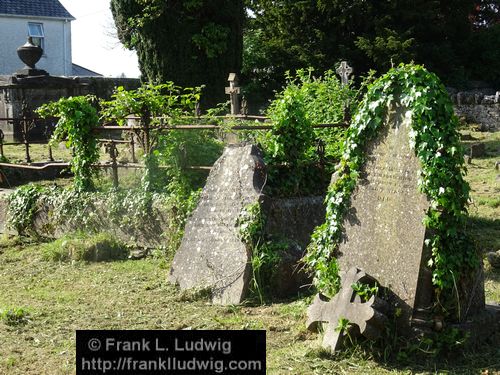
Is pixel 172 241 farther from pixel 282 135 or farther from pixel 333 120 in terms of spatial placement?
pixel 333 120

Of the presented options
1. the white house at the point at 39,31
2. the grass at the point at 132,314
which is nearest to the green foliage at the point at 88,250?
the grass at the point at 132,314

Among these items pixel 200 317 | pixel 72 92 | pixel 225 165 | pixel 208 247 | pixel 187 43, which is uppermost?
pixel 187 43

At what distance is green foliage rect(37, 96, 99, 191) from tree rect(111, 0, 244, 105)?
11813 millimetres

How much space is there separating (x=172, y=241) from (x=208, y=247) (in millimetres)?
1162

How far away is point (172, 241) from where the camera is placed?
8148 mm

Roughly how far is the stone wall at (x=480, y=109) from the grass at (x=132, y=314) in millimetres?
11552

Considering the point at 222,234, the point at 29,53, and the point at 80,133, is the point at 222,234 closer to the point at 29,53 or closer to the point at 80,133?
the point at 80,133

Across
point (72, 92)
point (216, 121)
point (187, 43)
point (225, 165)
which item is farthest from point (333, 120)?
point (72, 92)

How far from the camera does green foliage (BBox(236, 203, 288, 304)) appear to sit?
6.64 meters

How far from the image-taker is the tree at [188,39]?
2139 cm

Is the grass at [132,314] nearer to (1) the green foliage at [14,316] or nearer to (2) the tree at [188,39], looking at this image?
(1) the green foliage at [14,316]

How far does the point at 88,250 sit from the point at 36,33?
2886 cm

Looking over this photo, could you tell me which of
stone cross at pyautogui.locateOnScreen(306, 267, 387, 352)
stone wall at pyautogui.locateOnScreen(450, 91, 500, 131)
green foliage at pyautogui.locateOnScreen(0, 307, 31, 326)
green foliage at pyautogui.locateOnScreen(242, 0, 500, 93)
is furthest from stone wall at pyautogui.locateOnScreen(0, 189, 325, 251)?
green foliage at pyautogui.locateOnScreen(242, 0, 500, 93)

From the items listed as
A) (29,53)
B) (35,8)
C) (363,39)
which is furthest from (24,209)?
(35,8)
